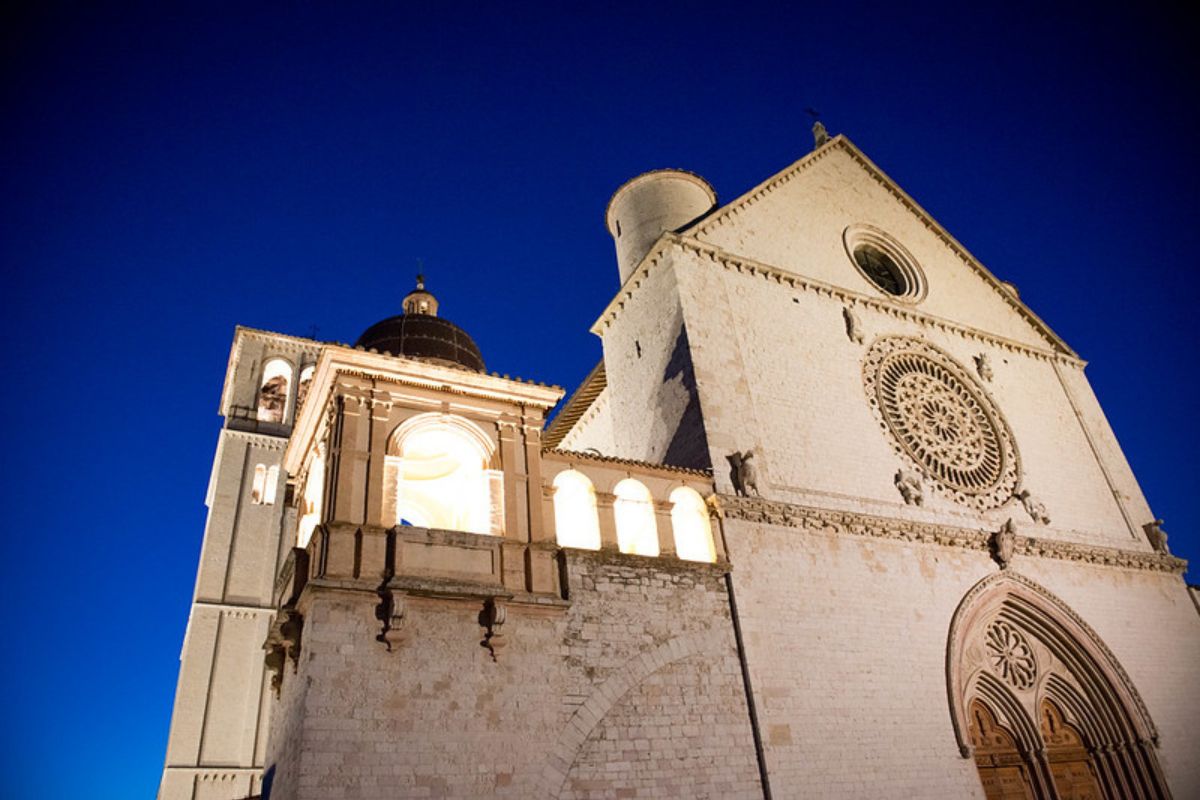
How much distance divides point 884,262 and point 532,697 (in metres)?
15.7

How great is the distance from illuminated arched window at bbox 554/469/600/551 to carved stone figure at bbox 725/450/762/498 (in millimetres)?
2761

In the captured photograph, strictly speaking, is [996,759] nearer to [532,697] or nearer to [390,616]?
[532,697]

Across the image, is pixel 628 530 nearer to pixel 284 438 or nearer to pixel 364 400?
pixel 364 400

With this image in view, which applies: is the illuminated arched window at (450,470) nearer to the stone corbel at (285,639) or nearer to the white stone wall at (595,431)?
the stone corbel at (285,639)

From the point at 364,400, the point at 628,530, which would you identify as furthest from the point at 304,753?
the point at 628,530

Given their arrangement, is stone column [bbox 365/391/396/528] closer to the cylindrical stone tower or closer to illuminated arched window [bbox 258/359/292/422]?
the cylindrical stone tower

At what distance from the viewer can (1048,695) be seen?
1606 centimetres

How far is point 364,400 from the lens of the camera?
1180 cm

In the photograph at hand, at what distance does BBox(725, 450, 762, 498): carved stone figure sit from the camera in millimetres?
14008

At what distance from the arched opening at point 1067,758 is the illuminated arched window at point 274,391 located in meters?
29.0

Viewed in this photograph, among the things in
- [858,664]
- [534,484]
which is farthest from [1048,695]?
[534,484]

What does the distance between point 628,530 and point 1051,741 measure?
31.2 feet

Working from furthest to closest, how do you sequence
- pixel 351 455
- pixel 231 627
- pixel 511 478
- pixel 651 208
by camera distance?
pixel 231 627 < pixel 651 208 < pixel 511 478 < pixel 351 455

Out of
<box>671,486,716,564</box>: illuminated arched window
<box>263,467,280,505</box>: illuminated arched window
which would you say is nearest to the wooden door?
<box>671,486,716,564</box>: illuminated arched window
